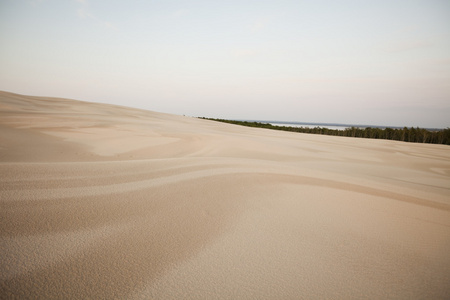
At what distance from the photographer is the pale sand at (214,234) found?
0.90 metres

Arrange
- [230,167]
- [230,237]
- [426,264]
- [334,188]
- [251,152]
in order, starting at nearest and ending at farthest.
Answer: [426,264] → [230,237] → [334,188] → [230,167] → [251,152]

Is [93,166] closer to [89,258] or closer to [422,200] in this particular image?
[89,258]

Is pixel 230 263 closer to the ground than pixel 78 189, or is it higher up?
closer to the ground

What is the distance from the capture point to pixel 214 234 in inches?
49.8

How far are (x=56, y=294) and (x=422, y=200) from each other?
8.37 ft

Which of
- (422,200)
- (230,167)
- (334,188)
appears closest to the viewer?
(422,200)

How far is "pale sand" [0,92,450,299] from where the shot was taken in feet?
2.96

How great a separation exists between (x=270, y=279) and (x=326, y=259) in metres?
0.35

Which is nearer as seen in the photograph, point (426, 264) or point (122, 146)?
point (426, 264)

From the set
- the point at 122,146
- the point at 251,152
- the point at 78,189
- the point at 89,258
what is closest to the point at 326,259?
the point at 89,258

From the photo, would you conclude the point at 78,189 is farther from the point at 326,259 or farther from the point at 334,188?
the point at 334,188

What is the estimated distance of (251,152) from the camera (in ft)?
13.3

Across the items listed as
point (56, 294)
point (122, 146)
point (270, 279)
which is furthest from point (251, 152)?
point (56, 294)

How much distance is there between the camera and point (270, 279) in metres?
0.96
